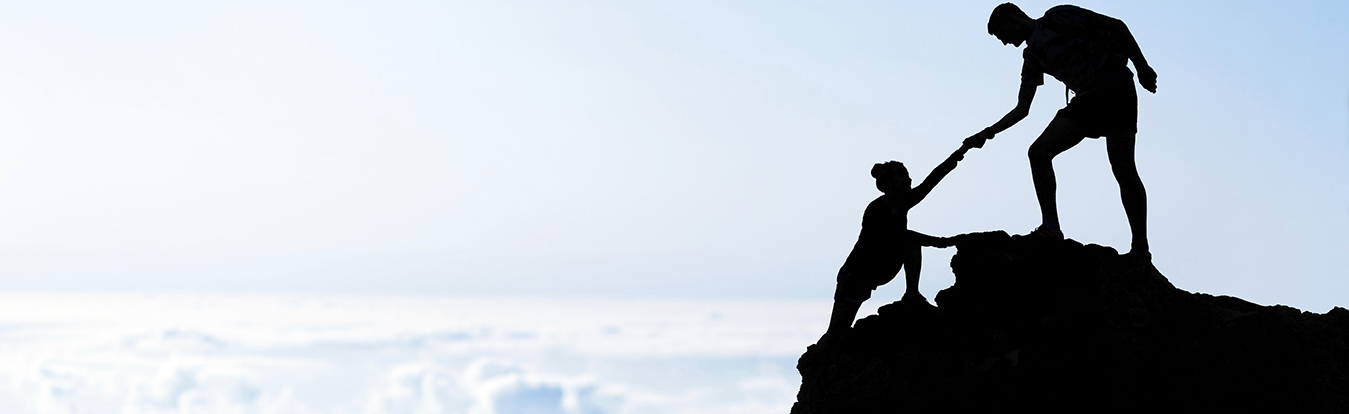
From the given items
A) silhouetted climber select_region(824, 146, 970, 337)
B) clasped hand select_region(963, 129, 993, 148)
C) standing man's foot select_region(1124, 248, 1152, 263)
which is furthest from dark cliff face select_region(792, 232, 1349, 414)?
clasped hand select_region(963, 129, 993, 148)

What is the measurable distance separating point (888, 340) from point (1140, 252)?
6.44ft

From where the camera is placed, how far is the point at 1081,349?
27.3ft

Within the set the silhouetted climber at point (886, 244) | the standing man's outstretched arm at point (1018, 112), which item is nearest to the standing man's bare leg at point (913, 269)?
the silhouetted climber at point (886, 244)

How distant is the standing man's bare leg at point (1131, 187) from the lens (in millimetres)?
9211

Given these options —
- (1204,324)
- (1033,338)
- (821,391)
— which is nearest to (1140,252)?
(1204,324)

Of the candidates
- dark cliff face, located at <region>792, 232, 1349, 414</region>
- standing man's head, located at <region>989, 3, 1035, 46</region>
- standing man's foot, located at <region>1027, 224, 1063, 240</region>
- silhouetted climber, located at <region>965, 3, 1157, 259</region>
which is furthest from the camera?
standing man's head, located at <region>989, 3, 1035, 46</region>

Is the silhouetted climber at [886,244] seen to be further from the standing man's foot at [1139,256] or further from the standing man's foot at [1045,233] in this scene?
the standing man's foot at [1139,256]

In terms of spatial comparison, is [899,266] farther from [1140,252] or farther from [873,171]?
[1140,252]

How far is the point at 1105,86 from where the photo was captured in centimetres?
910

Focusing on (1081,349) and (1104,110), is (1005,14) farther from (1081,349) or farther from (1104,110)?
(1081,349)

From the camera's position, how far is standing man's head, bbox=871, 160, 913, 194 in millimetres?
9328

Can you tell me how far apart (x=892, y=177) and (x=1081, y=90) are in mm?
1508

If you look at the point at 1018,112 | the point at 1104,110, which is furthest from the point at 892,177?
the point at 1104,110

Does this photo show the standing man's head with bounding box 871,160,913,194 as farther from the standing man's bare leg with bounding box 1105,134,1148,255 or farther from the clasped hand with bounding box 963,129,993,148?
the standing man's bare leg with bounding box 1105,134,1148,255
